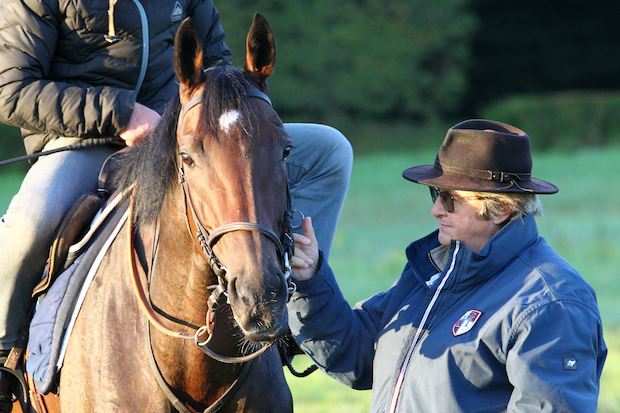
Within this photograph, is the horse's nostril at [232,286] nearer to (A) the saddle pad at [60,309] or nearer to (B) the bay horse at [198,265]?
(B) the bay horse at [198,265]

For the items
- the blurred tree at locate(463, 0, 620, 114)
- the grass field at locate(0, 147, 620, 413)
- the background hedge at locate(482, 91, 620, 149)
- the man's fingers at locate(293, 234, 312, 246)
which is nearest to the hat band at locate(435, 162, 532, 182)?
the man's fingers at locate(293, 234, 312, 246)

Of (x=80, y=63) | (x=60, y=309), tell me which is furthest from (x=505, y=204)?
(x=80, y=63)

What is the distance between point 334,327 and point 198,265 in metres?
0.73

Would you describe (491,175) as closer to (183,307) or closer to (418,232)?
(183,307)

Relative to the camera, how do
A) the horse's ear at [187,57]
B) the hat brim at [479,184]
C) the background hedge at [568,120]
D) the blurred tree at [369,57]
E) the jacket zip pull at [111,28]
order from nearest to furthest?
the horse's ear at [187,57]
the hat brim at [479,184]
the jacket zip pull at [111,28]
the background hedge at [568,120]
the blurred tree at [369,57]

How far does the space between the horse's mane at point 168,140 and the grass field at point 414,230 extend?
142 inches

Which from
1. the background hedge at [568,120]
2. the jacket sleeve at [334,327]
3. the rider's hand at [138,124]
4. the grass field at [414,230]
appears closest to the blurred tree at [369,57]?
the background hedge at [568,120]

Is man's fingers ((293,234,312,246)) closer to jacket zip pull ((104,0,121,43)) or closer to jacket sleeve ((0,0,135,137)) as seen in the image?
jacket sleeve ((0,0,135,137))

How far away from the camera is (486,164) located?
3.91 m

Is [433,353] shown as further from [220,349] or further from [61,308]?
[61,308]

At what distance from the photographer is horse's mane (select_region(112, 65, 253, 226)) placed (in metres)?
3.53

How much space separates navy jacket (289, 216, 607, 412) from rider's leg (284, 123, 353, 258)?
0.76 metres

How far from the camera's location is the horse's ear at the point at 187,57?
3641 millimetres

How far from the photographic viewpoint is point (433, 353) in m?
3.80
